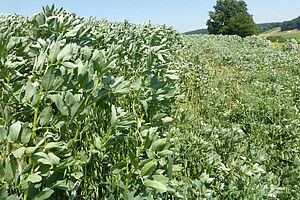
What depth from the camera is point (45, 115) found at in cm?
138

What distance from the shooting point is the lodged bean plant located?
1.32m

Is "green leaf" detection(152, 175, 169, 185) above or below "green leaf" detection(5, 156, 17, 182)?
below

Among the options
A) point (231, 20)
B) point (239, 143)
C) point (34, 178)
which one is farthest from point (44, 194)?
point (231, 20)

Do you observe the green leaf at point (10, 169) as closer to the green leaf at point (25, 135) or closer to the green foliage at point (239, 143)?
the green leaf at point (25, 135)

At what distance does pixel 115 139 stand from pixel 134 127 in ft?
0.89

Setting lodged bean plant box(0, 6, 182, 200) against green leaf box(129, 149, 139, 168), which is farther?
green leaf box(129, 149, 139, 168)

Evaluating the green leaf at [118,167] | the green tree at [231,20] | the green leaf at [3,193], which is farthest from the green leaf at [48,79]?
the green tree at [231,20]

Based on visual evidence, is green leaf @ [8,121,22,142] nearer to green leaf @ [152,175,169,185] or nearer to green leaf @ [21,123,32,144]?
green leaf @ [21,123,32,144]

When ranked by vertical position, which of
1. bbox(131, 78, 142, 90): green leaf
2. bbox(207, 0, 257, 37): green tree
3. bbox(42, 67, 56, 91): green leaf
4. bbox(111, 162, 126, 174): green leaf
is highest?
bbox(207, 0, 257, 37): green tree

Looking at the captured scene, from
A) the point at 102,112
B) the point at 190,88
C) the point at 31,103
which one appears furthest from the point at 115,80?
the point at 190,88

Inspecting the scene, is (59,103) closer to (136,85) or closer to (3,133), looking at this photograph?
(3,133)

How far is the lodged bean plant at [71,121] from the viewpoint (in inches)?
51.8

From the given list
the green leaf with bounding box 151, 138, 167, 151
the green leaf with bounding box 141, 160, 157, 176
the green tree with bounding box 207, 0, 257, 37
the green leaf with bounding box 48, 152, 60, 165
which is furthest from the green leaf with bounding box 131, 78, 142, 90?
the green tree with bounding box 207, 0, 257, 37

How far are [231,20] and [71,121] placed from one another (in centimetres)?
6490
